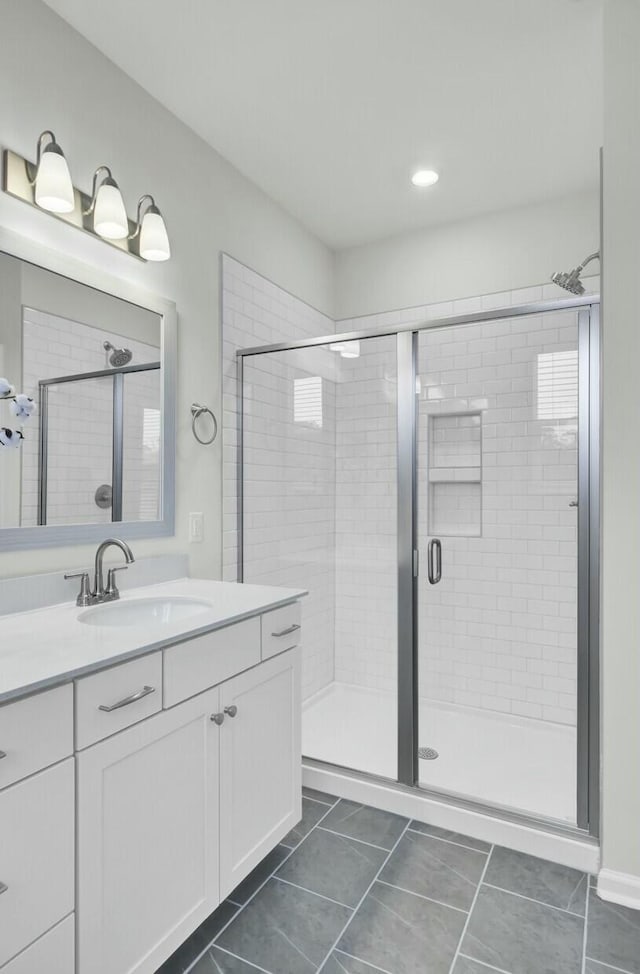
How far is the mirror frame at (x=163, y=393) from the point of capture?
1.68 m

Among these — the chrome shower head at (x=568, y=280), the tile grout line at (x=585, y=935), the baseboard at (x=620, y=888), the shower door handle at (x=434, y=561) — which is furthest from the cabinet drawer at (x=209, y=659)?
the chrome shower head at (x=568, y=280)

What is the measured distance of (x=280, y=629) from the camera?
Result: 6.12 feet

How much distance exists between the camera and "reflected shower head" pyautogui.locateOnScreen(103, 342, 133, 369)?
200cm

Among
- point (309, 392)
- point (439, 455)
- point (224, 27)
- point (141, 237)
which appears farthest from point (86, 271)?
point (439, 455)

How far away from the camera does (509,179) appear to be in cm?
278

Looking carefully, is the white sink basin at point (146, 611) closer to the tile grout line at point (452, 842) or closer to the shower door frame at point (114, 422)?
the shower door frame at point (114, 422)

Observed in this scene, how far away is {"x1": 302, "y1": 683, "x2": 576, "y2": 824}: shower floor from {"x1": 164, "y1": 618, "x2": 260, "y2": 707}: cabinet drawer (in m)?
1.05

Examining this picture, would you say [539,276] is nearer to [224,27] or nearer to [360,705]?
[224,27]

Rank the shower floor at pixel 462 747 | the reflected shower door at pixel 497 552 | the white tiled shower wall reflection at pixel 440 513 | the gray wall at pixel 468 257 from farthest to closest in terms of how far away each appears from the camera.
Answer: the gray wall at pixel 468 257
the white tiled shower wall reflection at pixel 440 513
the reflected shower door at pixel 497 552
the shower floor at pixel 462 747

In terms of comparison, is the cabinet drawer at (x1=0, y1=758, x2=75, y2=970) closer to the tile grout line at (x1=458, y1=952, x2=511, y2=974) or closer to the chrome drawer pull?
the chrome drawer pull

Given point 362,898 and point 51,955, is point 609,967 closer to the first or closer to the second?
point 362,898

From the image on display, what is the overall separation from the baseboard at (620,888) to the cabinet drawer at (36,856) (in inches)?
61.7

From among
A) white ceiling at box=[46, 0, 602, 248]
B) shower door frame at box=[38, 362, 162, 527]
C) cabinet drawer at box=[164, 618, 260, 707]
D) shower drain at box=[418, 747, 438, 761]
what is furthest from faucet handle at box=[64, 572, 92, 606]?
white ceiling at box=[46, 0, 602, 248]

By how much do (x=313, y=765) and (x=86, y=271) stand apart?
214 centimetres
